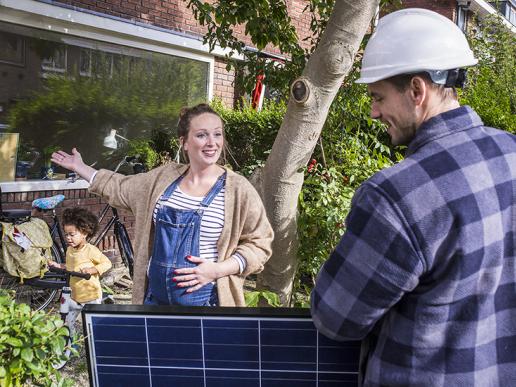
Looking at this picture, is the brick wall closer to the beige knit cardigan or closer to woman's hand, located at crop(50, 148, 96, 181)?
woman's hand, located at crop(50, 148, 96, 181)

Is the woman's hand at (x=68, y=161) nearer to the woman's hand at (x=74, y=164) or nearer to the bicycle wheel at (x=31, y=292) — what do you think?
the woman's hand at (x=74, y=164)

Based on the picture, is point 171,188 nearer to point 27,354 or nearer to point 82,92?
point 27,354

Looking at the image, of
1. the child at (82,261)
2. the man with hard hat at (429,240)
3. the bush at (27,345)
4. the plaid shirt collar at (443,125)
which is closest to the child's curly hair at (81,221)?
the child at (82,261)

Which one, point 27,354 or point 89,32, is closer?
point 27,354

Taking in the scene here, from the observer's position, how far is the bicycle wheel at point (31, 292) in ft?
18.7

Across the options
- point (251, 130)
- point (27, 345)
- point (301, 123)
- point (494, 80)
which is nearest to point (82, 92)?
point (251, 130)

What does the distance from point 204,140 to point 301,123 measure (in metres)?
1.11

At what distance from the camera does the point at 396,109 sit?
1.47 metres

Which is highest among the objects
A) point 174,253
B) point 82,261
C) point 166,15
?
point 166,15

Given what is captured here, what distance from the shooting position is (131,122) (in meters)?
7.90

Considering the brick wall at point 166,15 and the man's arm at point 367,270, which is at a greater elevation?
the brick wall at point 166,15

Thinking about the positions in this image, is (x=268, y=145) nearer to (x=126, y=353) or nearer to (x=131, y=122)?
(x=131, y=122)

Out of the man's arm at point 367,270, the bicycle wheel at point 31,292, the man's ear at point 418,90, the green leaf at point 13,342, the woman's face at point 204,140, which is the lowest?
the bicycle wheel at point 31,292

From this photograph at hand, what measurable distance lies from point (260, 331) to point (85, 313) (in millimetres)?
506
